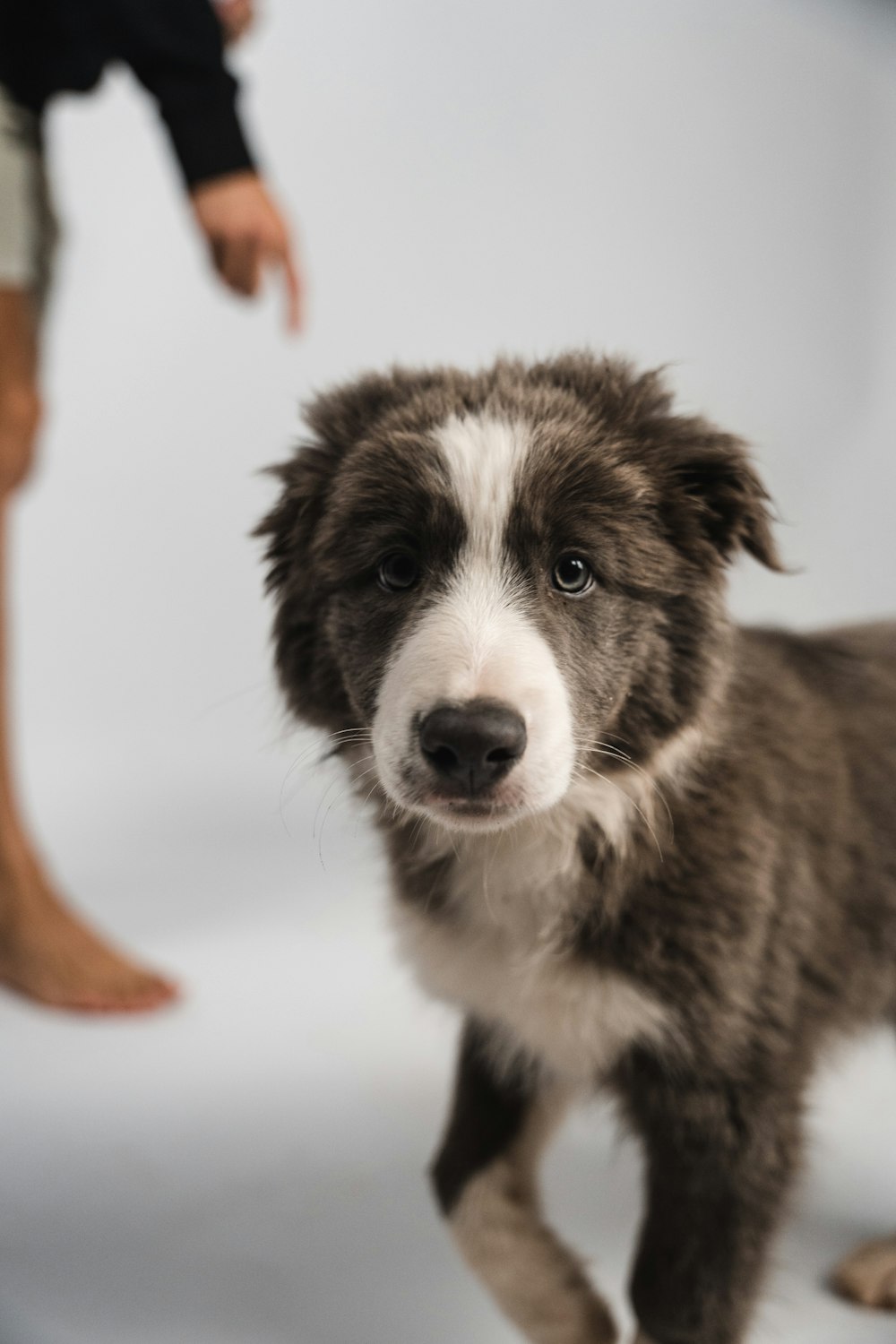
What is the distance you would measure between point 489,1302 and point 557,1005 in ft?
2.12

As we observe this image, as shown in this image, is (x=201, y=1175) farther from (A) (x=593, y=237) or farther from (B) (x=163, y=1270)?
(A) (x=593, y=237)

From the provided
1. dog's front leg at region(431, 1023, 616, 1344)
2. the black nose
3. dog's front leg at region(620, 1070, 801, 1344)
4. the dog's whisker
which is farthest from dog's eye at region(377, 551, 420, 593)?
dog's front leg at region(431, 1023, 616, 1344)

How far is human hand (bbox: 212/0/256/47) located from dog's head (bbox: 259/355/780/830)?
603 mm

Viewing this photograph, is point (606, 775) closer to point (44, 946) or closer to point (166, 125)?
point (166, 125)

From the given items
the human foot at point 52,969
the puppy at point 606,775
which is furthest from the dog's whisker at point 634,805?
the human foot at point 52,969

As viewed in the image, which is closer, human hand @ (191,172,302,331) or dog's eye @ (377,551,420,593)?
dog's eye @ (377,551,420,593)

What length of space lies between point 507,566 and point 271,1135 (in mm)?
1417

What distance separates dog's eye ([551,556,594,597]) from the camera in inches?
80.4

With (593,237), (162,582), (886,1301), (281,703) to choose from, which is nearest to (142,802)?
(162,582)

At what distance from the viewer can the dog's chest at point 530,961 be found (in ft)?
7.18

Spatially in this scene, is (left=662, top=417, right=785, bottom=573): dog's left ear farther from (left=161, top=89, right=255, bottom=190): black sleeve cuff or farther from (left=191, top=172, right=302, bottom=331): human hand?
(left=161, top=89, right=255, bottom=190): black sleeve cuff

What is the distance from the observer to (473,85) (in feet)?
9.32

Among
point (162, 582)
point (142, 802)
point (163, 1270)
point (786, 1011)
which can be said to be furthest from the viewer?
point (142, 802)

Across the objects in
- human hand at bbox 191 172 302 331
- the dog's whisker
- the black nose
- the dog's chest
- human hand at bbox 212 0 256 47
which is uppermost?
human hand at bbox 212 0 256 47
